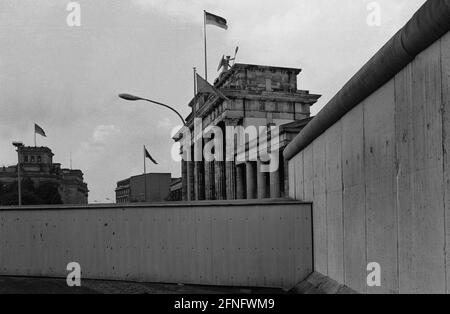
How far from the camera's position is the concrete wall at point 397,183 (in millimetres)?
5344

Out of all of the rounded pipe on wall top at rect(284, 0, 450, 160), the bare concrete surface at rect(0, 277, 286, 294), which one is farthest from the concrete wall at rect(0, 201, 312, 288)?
the rounded pipe on wall top at rect(284, 0, 450, 160)

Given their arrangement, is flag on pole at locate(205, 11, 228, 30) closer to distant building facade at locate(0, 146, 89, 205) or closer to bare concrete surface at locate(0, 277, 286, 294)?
bare concrete surface at locate(0, 277, 286, 294)

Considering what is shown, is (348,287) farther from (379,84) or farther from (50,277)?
(50,277)

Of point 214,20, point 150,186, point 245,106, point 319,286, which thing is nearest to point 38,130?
point 150,186

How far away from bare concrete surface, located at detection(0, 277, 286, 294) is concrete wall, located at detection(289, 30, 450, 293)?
374 cm

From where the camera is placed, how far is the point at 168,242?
13.5 m

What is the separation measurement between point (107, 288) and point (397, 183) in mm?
9806

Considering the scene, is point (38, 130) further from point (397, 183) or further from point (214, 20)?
point (397, 183)

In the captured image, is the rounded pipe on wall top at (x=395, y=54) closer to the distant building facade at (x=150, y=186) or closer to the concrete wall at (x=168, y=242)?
the concrete wall at (x=168, y=242)

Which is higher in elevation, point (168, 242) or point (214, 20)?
point (214, 20)

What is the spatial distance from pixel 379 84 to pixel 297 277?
7.10 meters

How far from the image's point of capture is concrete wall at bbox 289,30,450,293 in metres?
5.34

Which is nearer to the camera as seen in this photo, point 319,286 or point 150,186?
point 319,286
